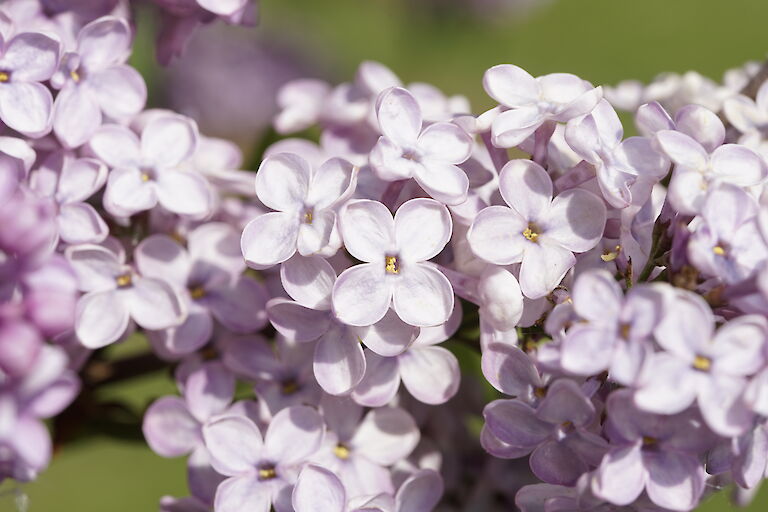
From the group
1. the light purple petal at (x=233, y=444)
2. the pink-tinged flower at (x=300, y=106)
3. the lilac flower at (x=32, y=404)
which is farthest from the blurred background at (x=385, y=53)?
the lilac flower at (x=32, y=404)

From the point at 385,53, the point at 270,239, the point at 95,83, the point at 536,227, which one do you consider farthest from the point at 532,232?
the point at 385,53

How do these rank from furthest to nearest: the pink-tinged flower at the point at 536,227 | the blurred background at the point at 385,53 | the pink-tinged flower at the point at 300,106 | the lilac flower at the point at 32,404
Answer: the blurred background at the point at 385,53 → the pink-tinged flower at the point at 300,106 → the pink-tinged flower at the point at 536,227 → the lilac flower at the point at 32,404

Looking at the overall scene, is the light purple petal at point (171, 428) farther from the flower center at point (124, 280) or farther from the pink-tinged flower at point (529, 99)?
the pink-tinged flower at point (529, 99)

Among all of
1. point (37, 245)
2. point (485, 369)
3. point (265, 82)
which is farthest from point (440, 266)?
point (265, 82)

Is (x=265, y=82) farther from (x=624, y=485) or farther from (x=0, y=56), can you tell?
(x=624, y=485)

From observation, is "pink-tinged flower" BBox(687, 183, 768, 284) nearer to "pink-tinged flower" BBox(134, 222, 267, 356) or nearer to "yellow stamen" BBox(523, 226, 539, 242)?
"yellow stamen" BBox(523, 226, 539, 242)

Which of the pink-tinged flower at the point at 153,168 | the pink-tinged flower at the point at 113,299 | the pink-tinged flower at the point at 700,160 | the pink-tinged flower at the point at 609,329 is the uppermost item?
the pink-tinged flower at the point at 700,160

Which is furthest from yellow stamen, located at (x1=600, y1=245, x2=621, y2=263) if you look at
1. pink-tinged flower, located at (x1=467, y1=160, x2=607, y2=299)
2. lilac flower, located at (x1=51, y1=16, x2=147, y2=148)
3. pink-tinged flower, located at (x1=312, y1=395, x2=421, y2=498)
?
lilac flower, located at (x1=51, y1=16, x2=147, y2=148)

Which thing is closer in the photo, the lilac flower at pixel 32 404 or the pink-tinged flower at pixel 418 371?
the lilac flower at pixel 32 404
